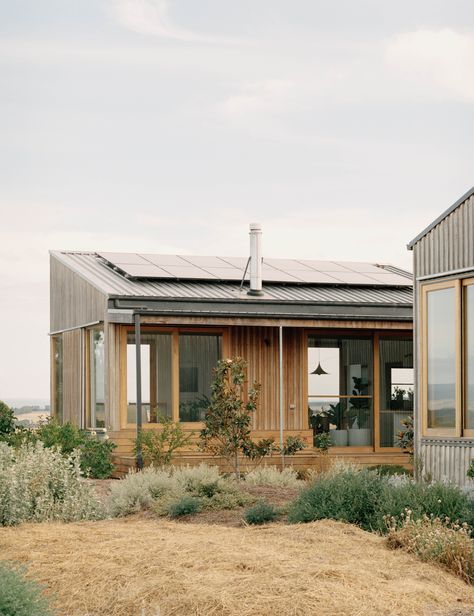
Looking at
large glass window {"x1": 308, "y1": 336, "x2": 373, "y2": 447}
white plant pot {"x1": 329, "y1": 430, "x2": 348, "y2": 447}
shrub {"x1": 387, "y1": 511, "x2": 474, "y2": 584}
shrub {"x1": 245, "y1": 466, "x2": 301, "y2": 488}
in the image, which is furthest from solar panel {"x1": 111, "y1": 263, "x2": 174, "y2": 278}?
shrub {"x1": 387, "y1": 511, "x2": 474, "y2": 584}

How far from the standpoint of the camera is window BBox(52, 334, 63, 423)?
23047 millimetres

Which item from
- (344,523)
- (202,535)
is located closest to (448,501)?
(344,523)

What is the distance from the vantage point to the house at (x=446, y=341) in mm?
14008

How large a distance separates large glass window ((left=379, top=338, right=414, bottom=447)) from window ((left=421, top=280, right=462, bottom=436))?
586 cm

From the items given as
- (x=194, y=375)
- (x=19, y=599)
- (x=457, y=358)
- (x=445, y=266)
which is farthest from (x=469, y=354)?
(x=19, y=599)

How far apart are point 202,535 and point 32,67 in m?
11.1

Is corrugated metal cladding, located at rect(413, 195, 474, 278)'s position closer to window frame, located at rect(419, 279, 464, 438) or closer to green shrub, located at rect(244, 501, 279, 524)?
window frame, located at rect(419, 279, 464, 438)

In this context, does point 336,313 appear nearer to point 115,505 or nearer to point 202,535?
point 115,505

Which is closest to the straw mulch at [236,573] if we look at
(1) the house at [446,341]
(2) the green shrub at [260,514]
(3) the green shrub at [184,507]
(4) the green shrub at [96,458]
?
(2) the green shrub at [260,514]

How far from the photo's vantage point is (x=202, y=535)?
1032 cm

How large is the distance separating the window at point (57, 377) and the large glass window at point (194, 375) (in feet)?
14.6

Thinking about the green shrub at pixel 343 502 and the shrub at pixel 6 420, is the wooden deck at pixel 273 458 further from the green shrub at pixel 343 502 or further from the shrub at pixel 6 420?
the green shrub at pixel 343 502

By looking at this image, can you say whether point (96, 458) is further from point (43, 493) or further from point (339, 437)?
point (43, 493)

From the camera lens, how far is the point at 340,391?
20453 mm
